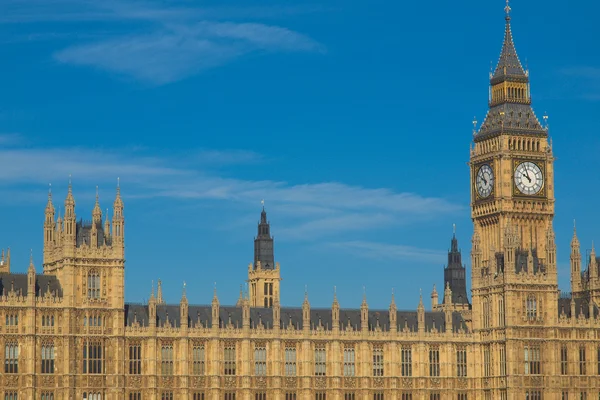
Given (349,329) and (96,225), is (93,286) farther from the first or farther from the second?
(349,329)

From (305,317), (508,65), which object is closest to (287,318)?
(305,317)

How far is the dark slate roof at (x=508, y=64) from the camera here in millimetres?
179875

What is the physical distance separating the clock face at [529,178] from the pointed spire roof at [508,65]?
37.8 feet

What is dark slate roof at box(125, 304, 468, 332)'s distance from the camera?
16362 cm

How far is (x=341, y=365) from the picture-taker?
169 m

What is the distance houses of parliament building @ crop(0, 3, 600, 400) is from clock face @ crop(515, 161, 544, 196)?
0.57ft

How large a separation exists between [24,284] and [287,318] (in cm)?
3163

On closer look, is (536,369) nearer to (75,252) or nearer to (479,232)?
(479,232)

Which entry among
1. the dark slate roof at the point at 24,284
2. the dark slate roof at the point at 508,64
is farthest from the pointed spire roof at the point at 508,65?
the dark slate roof at the point at 24,284

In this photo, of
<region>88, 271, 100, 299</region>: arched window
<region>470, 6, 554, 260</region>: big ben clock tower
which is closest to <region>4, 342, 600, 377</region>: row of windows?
<region>88, 271, 100, 299</region>: arched window

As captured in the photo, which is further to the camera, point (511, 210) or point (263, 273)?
point (263, 273)

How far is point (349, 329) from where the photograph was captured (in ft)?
558

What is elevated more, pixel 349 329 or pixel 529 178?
pixel 529 178

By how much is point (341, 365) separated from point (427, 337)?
38.2 feet
